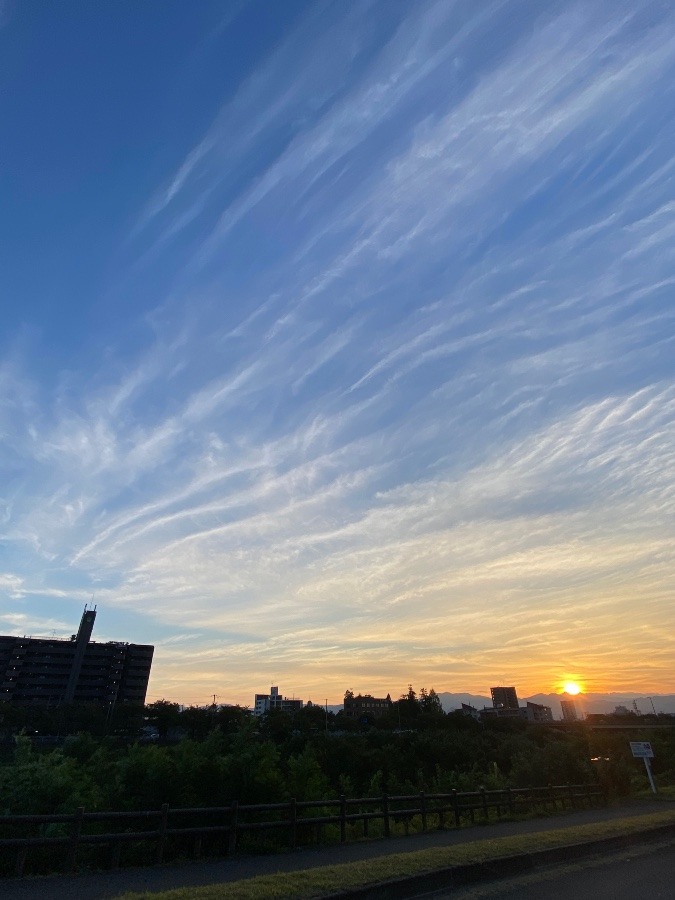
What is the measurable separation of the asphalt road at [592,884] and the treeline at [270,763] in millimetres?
8522

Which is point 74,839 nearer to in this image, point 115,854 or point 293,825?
point 115,854

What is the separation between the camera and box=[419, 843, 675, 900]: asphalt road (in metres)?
8.34

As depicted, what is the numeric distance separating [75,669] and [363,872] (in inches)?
5364

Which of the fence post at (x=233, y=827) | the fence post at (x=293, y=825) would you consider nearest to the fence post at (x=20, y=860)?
the fence post at (x=233, y=827)

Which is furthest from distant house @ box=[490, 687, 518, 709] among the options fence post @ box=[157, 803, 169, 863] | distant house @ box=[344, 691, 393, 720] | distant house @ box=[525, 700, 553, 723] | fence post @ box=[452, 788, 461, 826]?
fence post @ box=[157, 803, 169, 863]

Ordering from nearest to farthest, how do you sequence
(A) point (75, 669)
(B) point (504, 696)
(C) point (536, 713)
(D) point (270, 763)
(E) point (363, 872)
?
(E) point (363, 872), (D) point (270, 763), (A) point (75, 669), (C) point (536, 713), (B) point (504, 696)

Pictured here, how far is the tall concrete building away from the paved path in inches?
4836

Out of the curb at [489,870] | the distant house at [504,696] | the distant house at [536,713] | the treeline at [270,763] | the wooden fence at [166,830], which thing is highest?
the distant house at [504,696]

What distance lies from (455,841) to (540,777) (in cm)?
2277

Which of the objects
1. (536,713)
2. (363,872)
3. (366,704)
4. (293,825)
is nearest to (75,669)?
(366,704)

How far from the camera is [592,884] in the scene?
9.14m

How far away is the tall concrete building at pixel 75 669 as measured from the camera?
120m

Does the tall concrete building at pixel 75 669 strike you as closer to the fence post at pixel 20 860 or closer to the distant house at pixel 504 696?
the distant house at pixel 504 696

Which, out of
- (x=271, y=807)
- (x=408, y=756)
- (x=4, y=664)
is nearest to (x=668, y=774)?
(x=408, y=756)
